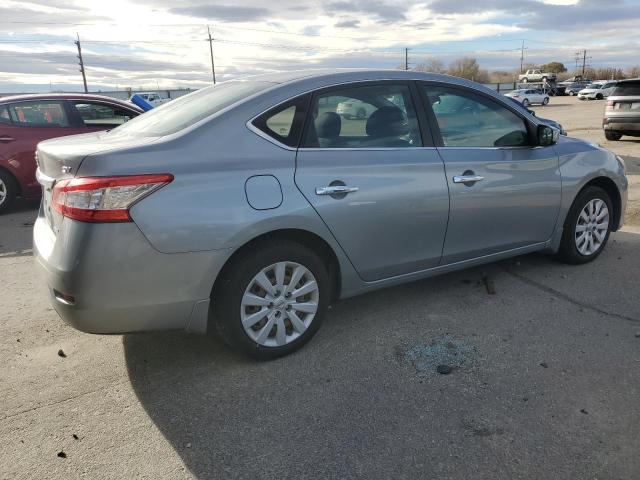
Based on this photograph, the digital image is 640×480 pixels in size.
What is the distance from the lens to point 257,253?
306 cm

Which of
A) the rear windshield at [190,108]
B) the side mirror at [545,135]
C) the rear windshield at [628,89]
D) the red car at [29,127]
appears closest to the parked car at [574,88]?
the rear windshield at [628,89]

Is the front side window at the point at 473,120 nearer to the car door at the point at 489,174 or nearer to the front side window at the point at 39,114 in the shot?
the car door at the point at 489,174

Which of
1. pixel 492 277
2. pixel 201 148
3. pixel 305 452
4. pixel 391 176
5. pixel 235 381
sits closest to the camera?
pixel 305 452

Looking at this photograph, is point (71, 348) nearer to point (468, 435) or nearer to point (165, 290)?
point (165, 290)

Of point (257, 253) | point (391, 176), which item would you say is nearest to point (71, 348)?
point (257, 253)

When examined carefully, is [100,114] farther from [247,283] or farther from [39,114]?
[247,283]

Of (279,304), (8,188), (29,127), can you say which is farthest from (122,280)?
(29,127)

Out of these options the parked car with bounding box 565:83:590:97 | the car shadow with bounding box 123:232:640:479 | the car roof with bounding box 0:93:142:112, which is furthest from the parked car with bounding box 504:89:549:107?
the car shadow with bounding box 123:232:640:479

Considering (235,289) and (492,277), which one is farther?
(492,277)

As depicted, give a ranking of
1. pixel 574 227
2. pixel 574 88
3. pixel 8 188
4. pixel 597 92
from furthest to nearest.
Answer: pixel 574 88 < pixel 597 92 < pixel 8 188 < pixel 574 227

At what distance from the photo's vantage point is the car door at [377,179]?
3.28 m

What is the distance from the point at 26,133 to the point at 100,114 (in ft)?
3.41

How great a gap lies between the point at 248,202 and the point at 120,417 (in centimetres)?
130

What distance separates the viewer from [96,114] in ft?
26.3
